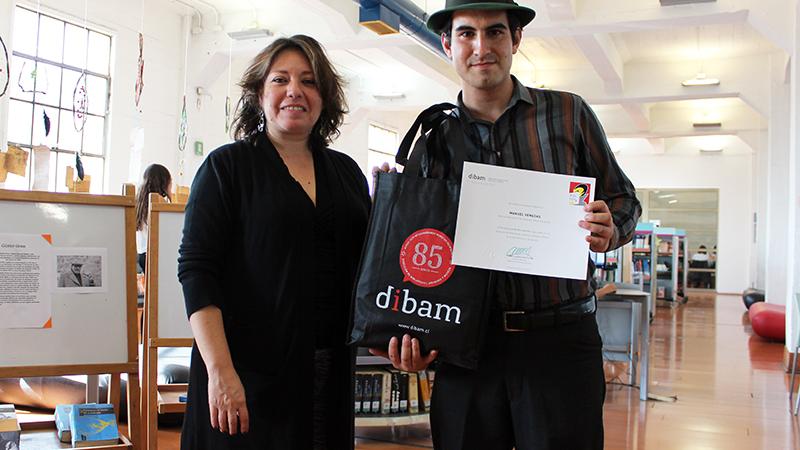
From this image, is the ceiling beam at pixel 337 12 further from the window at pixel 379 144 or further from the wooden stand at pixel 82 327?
the window at pixel 379 144

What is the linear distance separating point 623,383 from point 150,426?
14.4ft

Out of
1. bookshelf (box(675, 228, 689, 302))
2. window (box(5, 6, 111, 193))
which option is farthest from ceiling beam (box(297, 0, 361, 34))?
bookshelf (box(675, 228, 689, 302))

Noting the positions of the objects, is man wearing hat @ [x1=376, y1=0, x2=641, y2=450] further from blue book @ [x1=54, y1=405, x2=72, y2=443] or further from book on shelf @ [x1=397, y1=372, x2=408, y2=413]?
book on shelf @ [x1=397, y1=372, x2=408, y2=413]

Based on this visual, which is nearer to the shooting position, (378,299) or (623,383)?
(378,299)

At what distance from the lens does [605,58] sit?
952 cm

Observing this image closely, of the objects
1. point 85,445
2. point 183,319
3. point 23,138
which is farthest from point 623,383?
point 23,138

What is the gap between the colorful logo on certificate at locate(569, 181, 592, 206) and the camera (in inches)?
58.7

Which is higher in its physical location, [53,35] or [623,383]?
[53,35]

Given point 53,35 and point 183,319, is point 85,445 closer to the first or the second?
point 183,319

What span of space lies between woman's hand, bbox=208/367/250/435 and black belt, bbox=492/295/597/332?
59 cm

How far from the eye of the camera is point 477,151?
162 cm

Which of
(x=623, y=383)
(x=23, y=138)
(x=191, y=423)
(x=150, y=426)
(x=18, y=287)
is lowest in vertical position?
(x=623, y=383)

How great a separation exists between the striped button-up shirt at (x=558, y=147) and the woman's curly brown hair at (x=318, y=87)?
0.37 m

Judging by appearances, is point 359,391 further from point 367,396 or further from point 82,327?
point 82,327
